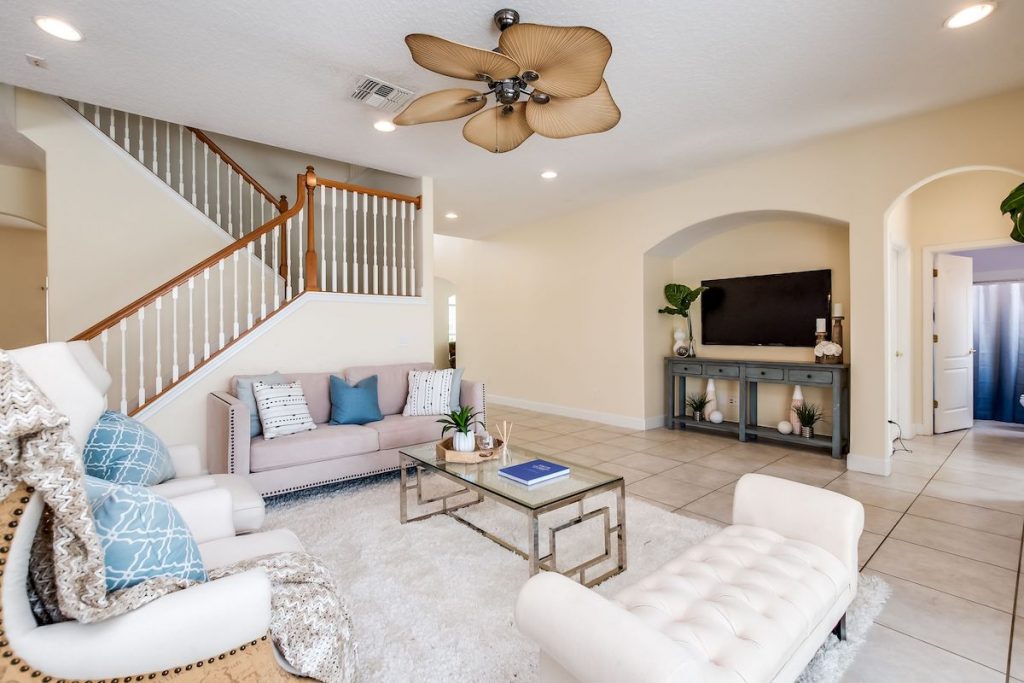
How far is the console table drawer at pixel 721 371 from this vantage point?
514cm

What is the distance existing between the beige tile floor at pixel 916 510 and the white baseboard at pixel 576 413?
0.61 feet

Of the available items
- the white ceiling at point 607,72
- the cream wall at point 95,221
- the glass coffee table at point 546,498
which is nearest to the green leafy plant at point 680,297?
the white ceiling at point 607,72

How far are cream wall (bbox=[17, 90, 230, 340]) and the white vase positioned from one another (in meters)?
3.65

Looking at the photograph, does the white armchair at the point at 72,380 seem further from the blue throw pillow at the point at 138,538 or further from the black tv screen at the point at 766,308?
the black tv screen at the point at 766,308

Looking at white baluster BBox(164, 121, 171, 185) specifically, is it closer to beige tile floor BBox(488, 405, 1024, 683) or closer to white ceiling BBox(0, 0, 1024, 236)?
white ceiling BBox(0, 0, 1024, 236)

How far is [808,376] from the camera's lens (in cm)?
452

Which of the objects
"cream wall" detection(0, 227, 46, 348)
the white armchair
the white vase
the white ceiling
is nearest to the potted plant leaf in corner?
the white ceiling

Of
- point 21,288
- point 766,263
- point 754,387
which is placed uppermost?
point 766,263

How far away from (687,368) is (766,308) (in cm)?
107

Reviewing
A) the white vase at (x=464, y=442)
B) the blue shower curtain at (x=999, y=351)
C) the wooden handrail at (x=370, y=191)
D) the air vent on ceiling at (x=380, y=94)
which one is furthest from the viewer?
the blue shower curtain at (x=999, y=351)

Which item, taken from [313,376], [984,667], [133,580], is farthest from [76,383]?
[984,667]

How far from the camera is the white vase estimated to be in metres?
2.85

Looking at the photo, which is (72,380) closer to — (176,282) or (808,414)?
(176,282)

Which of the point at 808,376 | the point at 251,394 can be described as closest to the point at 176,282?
the point at 251,394
